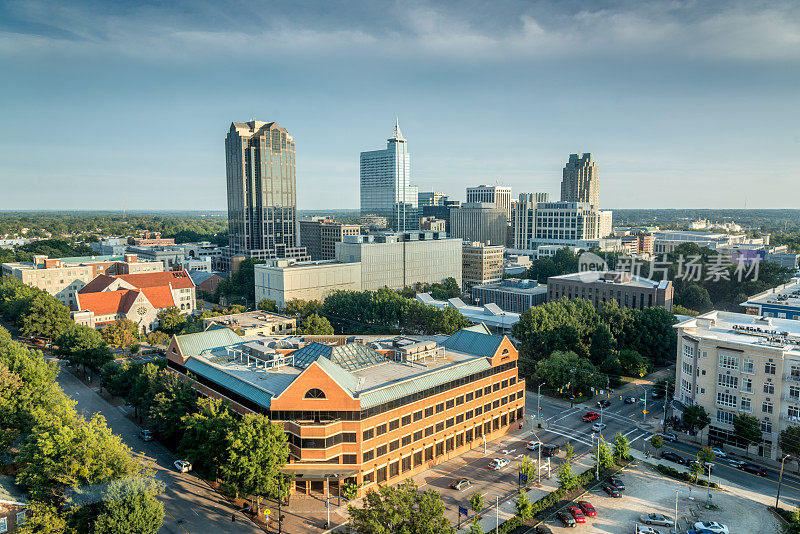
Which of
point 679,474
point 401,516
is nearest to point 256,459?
point 401,516

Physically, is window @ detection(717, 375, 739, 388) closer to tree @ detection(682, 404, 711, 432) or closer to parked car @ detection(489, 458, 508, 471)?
tree @ detection(682, 404, 711, 432)

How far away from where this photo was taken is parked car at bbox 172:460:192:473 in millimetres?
55375

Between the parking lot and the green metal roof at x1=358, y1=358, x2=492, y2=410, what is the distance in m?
17.6

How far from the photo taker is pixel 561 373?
7762cm

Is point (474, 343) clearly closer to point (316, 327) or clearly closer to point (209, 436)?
point (209, 436)

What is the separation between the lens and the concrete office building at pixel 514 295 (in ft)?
417

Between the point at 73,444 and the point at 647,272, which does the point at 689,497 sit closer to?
the point at 73,444

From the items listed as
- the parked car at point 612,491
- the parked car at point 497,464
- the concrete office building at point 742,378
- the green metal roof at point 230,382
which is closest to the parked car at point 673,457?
the concrete office building at point 742,378

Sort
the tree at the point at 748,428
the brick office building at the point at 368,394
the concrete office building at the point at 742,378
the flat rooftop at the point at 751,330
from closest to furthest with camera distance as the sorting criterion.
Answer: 1. the brick office building at the point at 368,394
2. the concrete office building at the point at 742,378
3. the tree at the point at 748,428
4. the flat rooftop at the point at 751,330

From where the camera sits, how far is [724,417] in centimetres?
6141

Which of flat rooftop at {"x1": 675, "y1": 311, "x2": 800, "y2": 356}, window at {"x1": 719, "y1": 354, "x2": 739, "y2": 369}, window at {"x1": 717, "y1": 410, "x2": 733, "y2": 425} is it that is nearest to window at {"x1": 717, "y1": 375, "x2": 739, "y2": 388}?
window at {"x1": 719, "y1": 354, "x2": 739, "y2": 369}

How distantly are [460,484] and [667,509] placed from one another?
19.3 metres

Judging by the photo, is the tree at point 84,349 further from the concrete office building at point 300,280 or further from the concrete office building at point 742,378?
the concrete office building at point 742,378

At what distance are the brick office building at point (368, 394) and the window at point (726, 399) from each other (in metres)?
23.1
